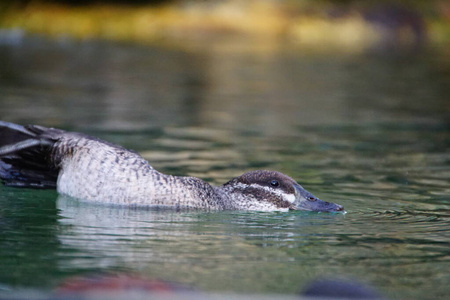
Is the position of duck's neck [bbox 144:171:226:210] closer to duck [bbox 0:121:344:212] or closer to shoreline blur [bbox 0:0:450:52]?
duck [bbox 0:121:344:212]

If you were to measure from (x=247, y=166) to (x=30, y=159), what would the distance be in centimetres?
292

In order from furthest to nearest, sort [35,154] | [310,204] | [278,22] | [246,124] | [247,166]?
[278,22]
[246,124]
[247,166]
[35,154]
[310,204]

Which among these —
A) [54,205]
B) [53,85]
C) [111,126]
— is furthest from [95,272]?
[53,85]

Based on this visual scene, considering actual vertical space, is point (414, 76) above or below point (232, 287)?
above

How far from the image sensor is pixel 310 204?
26.5ft

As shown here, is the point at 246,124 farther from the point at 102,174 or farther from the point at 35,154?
the point at 102,174

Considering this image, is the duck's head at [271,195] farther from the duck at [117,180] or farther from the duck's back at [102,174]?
the duck's back at [102,174]

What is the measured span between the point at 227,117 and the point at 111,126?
97.9 inches

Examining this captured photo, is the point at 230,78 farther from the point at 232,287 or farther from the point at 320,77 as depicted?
the point at 232,287

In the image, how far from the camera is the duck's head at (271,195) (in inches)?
319

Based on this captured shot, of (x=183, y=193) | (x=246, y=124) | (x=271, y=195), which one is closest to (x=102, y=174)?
(x=183, y=193)

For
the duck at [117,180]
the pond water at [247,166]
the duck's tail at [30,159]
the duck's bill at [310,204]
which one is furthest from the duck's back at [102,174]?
the duck's bill at [310,204]

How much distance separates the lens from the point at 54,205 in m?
8.03

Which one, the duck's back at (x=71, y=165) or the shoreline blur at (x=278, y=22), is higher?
the shoreline blur at (x=278, y=22)
